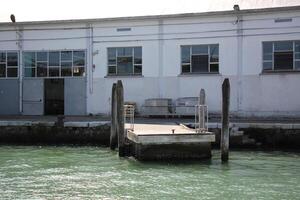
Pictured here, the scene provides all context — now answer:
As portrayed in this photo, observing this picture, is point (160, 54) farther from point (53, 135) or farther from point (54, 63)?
point (53, 135)

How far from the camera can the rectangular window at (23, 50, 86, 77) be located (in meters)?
33.5

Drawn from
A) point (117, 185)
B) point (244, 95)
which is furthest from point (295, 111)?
point (117, 185)

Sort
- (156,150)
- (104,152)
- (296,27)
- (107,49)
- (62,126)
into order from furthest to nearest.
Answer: (107,49) < (296,27) < (62,126) < (104,152) < (156,150)

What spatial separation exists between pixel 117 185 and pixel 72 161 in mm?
5173

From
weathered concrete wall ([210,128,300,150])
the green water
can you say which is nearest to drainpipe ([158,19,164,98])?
weathered concrete wall ([210,128,300,150])

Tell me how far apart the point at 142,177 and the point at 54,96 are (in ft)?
59.6

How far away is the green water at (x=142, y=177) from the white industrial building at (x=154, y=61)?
8820mm

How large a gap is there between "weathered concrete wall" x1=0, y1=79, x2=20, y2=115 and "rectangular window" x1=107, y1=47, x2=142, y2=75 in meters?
6.14

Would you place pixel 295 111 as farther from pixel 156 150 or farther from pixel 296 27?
pixel 156 150

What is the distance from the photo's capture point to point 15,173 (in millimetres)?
17656

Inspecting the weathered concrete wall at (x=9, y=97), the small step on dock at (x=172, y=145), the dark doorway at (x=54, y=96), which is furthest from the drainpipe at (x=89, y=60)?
the small step on dock at (x=172, y=145)

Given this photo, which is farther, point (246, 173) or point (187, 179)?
point (246, 173)

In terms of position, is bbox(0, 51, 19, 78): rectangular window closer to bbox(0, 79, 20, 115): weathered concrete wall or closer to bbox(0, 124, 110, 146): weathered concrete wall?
bbox(0, 79, 20, 115): weathered concrete wall

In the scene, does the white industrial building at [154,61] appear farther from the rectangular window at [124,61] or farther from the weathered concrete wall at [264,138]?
the weathered concrete wall at [264,138]
